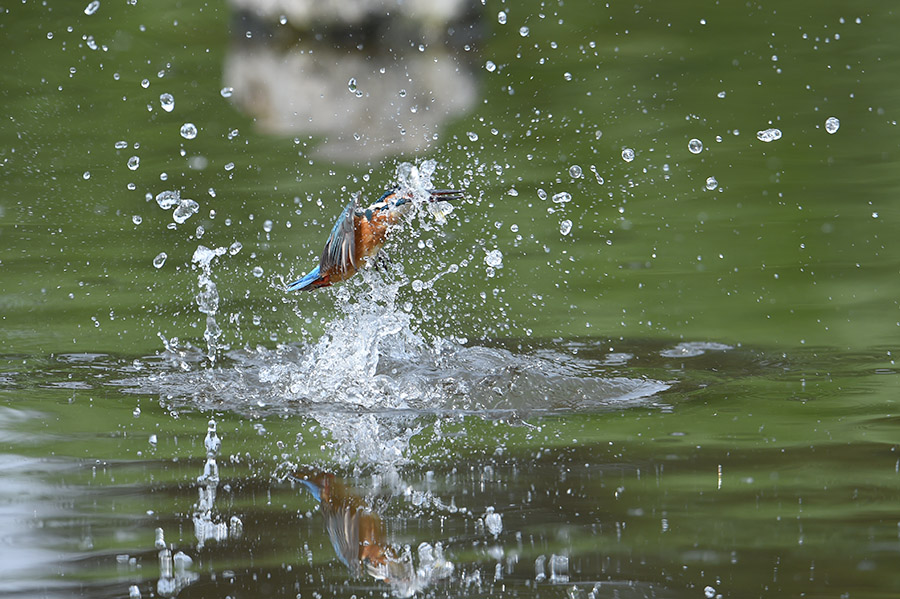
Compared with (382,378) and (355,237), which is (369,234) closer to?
(355,237)

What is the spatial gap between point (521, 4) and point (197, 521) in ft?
35.2

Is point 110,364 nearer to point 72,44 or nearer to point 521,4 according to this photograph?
point 72,44

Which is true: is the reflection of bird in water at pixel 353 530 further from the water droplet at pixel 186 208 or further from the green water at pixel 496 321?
the water droplet at pixel 186 208

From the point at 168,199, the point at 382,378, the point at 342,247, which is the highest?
the point at 168,199

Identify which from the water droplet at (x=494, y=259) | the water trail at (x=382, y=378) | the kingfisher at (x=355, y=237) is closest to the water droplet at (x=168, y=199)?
the water trail at (x=382, y=378)

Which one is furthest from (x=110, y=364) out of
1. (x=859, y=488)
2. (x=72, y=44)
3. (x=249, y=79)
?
(x=72, y=44)

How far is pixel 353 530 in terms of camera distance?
2719 millimetres

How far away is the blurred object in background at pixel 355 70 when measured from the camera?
8.64 meters

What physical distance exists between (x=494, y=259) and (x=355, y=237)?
1.63 m

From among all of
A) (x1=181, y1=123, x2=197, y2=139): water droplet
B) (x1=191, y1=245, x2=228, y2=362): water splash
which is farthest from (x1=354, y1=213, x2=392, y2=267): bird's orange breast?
(x1=181, y1=123, x2=197, y2=139): water droplet

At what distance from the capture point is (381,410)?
3.76m

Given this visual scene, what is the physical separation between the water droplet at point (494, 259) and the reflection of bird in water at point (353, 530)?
2439mm

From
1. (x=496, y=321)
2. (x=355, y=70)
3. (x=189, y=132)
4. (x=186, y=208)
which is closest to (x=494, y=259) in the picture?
(x=496, y=321)

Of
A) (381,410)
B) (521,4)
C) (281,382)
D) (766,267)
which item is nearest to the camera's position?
(381,410)
